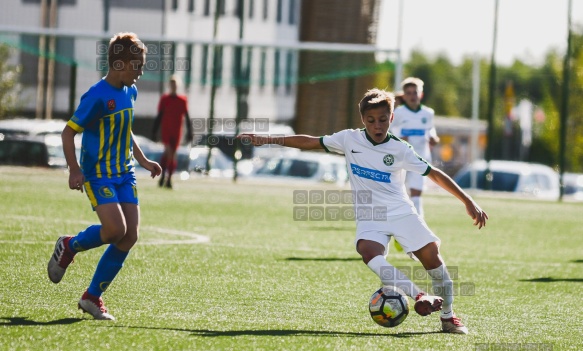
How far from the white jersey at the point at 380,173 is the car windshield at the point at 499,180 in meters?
30.3

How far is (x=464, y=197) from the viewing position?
284 inches

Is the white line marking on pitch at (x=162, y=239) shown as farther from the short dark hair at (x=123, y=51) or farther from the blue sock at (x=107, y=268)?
the short dark hair at (x=123, y=51)

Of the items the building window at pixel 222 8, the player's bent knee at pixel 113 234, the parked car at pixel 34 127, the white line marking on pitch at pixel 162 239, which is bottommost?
the parked car at pixel 34 127

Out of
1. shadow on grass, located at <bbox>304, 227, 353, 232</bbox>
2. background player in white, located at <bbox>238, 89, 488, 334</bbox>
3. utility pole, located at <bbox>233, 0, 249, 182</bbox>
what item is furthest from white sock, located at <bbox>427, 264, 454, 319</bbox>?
utility pole, located at <bbox>233, 0, 249, 182</bbox>

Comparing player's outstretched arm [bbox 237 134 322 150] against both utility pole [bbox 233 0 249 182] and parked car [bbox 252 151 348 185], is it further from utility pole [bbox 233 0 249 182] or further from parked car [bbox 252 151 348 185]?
parked car [bbox 252 151 348 185]

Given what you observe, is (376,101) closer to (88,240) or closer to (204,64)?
(88,240)

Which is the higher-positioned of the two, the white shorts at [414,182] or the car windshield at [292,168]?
the white shorts at [414,182]

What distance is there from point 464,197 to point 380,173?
577 mm

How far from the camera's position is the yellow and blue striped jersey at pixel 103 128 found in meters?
7.11

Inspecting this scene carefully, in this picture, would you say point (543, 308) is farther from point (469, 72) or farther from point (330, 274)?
point (469, 72)

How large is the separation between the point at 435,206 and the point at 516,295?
41.1 feet

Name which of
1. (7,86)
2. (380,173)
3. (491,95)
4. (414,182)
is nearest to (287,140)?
(380,173)
